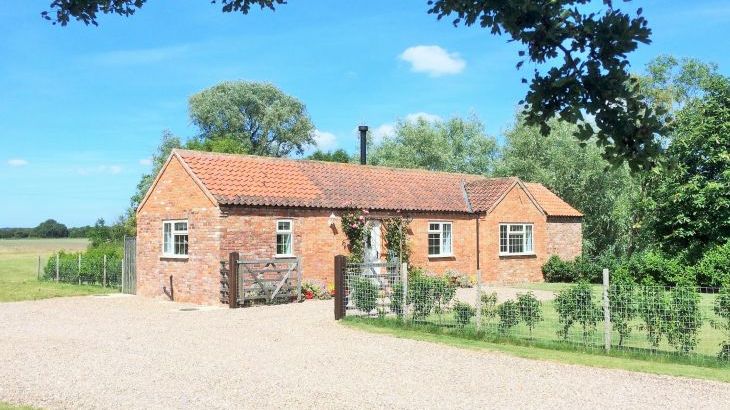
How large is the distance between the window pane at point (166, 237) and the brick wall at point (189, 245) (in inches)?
6.6

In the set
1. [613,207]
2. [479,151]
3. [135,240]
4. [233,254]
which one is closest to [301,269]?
[233,254]

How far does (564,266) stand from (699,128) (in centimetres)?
849

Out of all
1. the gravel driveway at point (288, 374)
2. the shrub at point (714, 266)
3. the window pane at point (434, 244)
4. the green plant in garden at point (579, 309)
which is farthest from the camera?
the window pane at point (434, 244)

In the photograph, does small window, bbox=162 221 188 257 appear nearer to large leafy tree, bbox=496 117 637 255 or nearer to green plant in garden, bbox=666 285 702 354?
green plant in garden, bbox=666 285 702 354

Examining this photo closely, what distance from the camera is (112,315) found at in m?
18.9

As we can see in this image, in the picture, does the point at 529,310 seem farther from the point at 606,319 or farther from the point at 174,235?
the point at 174,235

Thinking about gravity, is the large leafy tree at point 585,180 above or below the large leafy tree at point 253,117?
below

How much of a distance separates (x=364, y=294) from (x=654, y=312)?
719 cm

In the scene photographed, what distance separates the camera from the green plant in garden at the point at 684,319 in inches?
452

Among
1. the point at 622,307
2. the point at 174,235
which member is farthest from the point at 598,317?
the point at 174,235

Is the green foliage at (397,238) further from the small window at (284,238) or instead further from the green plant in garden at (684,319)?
the green plant in garden at (684,319)

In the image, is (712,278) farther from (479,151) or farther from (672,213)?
(479,151)

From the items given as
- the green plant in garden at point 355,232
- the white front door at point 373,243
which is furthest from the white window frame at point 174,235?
the white front door at point 373,243

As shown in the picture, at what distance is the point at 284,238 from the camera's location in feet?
78.1
